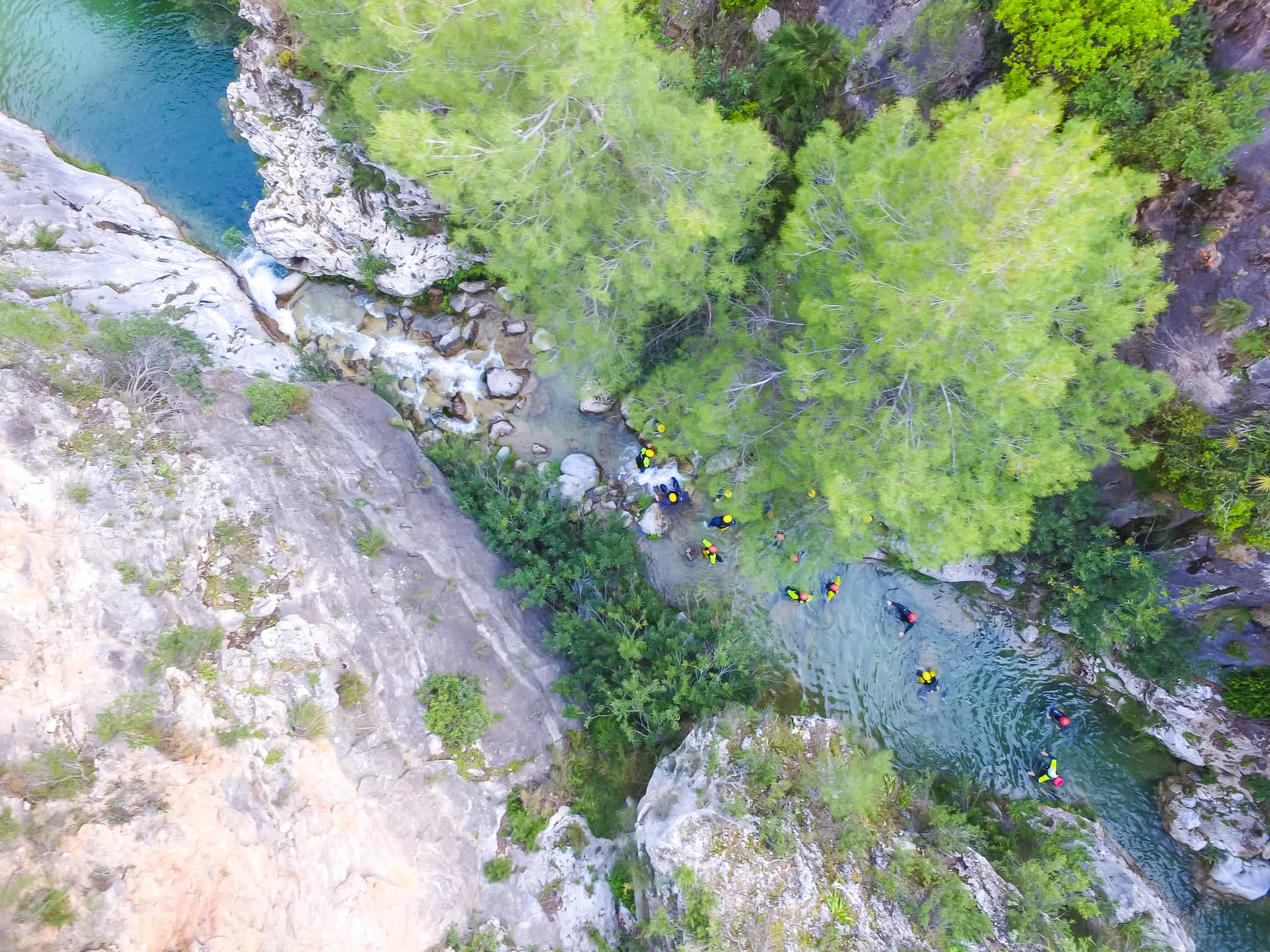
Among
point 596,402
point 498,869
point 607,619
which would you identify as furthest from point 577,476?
point 498,869

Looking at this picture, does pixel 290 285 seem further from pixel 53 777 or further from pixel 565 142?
pixel 53 777

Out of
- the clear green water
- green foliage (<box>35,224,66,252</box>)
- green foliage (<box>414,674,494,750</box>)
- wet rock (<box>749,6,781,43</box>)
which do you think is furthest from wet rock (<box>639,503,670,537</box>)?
green foliage (<box>35,224,66,252</box>)

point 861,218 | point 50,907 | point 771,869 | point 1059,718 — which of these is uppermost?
point 861,218

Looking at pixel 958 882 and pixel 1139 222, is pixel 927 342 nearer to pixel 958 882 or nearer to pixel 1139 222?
pixel 1139 222

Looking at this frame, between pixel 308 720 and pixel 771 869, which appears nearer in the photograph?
pixel 308 720

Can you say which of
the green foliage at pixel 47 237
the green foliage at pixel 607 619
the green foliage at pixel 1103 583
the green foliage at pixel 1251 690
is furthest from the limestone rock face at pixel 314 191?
the green foliage at pixel 1251 690

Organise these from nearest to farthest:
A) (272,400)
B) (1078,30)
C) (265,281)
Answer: (1078,30) → (272,400) → (265,281)

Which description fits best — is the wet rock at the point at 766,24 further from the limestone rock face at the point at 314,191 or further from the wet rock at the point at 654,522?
the wet rock at the point at 654,522
